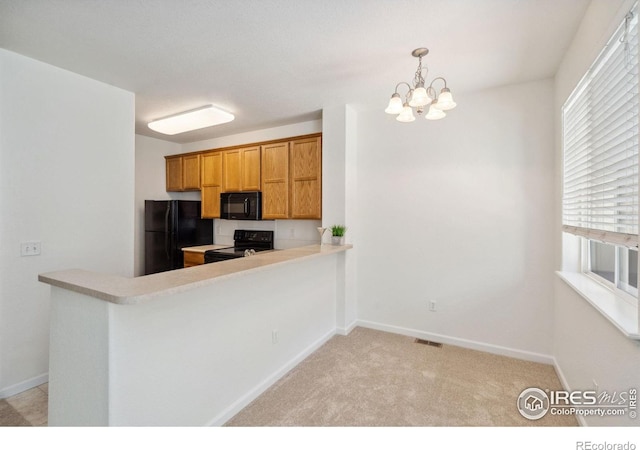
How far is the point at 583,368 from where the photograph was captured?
1829 millimetres

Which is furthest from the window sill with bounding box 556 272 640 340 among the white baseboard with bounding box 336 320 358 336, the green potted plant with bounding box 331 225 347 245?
the white baseboard with bounding box 336 320 358 336

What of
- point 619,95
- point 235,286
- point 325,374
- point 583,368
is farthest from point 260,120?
point 583,368

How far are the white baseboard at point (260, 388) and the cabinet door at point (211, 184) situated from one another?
8.16 ft

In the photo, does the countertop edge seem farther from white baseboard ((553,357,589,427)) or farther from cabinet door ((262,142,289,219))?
white baseboard ((553,357,589,427))

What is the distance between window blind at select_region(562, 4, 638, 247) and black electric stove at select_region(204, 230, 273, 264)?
3.32 meters

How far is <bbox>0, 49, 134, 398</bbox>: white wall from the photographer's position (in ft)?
7.13

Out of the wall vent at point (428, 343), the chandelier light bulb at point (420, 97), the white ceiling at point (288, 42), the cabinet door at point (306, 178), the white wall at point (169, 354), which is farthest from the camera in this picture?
the cabinet door at point (306, 178)

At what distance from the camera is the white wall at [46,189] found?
2174 millimetres

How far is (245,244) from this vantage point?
14.1 feet

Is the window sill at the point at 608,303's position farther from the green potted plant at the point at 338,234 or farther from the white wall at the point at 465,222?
the green potted plant at the point at 338,234

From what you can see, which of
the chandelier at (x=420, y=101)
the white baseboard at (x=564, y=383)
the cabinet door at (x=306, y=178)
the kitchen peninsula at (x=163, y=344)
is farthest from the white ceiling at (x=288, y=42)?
the white baseboard at (x=564, y=383)

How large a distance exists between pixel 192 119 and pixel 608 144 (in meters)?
3.62

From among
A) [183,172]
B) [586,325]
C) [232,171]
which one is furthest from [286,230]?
[586,325]

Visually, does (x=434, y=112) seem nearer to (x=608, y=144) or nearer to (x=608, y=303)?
(x=608, y=144)
